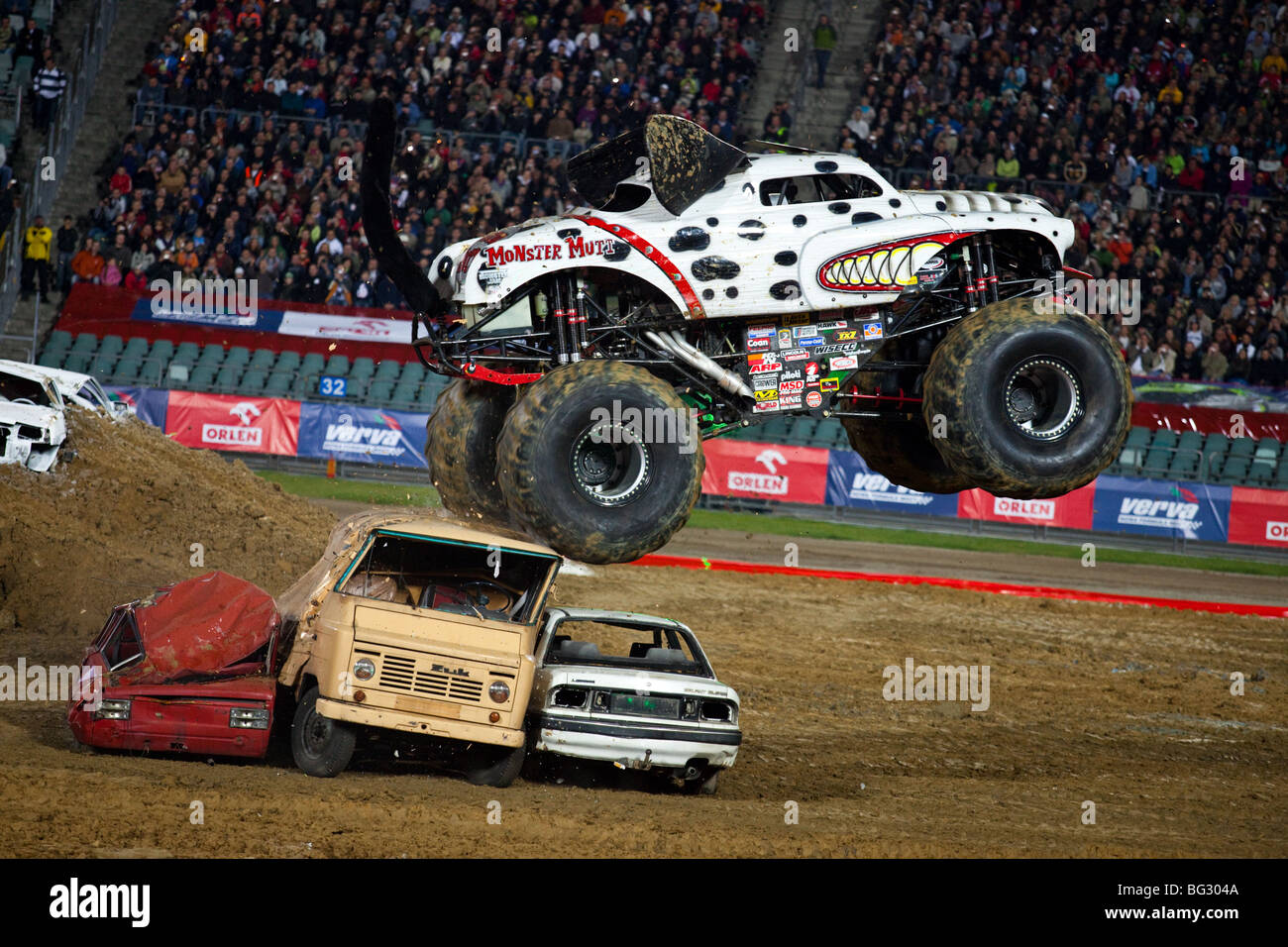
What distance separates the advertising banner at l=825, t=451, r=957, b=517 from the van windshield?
1540cm

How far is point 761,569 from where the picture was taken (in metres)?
19.6

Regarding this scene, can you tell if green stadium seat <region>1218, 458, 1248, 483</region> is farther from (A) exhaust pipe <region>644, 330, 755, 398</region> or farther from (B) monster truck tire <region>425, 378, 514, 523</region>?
(B) monster truck tire <region>425, 378, 514, 523</region>

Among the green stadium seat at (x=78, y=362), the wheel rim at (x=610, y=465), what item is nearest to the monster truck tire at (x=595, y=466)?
the wheel rim at (x=610, y=465)

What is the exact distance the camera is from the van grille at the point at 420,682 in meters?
9.07

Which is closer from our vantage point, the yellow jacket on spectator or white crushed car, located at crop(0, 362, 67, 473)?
white crushed car, located at crop(0, 362, 67, 473)

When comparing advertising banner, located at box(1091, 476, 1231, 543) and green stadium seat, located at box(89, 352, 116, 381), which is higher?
green stadium seat, located at box(89, 352, 116, 381)

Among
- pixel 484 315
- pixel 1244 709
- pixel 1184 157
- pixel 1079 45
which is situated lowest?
pixel 1244 709

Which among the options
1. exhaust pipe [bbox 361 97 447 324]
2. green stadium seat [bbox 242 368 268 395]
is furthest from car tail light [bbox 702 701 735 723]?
green stadium seat [bbox 242 368 268 395]

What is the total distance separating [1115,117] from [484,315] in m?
23.2

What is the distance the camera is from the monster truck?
8516mm

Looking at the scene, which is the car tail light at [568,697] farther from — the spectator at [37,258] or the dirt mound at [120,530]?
the spectator at [37,258]

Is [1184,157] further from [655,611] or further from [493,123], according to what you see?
[655,611]

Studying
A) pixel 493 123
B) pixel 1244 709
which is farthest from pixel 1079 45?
pixel 1244 709

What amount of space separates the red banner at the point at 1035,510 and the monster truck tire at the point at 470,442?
15.8m
